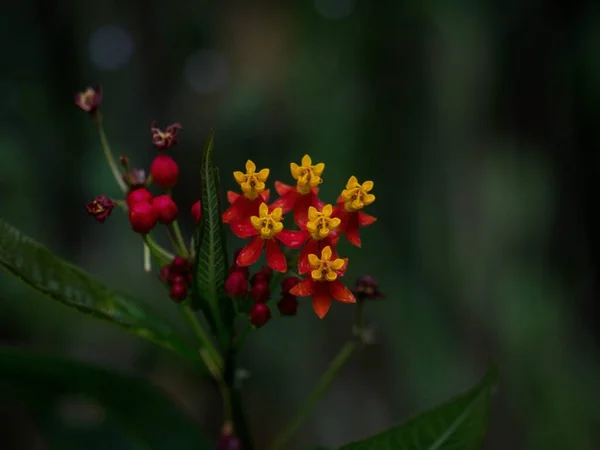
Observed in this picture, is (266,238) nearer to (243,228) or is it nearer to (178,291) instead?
(243,228)

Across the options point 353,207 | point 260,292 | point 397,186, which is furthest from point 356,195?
point 397,186

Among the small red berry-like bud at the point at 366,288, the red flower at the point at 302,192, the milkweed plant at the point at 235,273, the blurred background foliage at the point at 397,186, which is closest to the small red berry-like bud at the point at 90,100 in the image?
the milkweed plant at the point at 235,273

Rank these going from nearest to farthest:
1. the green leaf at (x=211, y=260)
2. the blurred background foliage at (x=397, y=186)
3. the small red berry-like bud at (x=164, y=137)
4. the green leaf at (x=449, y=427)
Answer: the green leaf at (x=211, y=260) → the green leaf at (x=449, y=427) → the small red berry-like bud at (x=164, y=137) → the blurred background foliage at (x=397, y=186)

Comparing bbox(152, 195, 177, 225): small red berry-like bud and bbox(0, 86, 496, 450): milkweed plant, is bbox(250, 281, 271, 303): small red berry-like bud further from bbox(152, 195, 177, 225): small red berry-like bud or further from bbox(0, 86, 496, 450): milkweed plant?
bbox(152, 195, 177, 225): small red berry-like bud

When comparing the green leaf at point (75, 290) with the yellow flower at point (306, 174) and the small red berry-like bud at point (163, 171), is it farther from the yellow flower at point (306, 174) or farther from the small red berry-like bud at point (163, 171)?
the yellow flower at point (306, 174)

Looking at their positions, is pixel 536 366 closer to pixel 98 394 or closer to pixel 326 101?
pixel 326 101

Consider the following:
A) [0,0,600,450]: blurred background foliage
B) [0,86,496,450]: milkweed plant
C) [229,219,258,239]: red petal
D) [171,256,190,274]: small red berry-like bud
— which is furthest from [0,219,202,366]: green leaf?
[0,0,600,450]: blurred background foliage

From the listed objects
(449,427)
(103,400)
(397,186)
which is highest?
(449,427)
